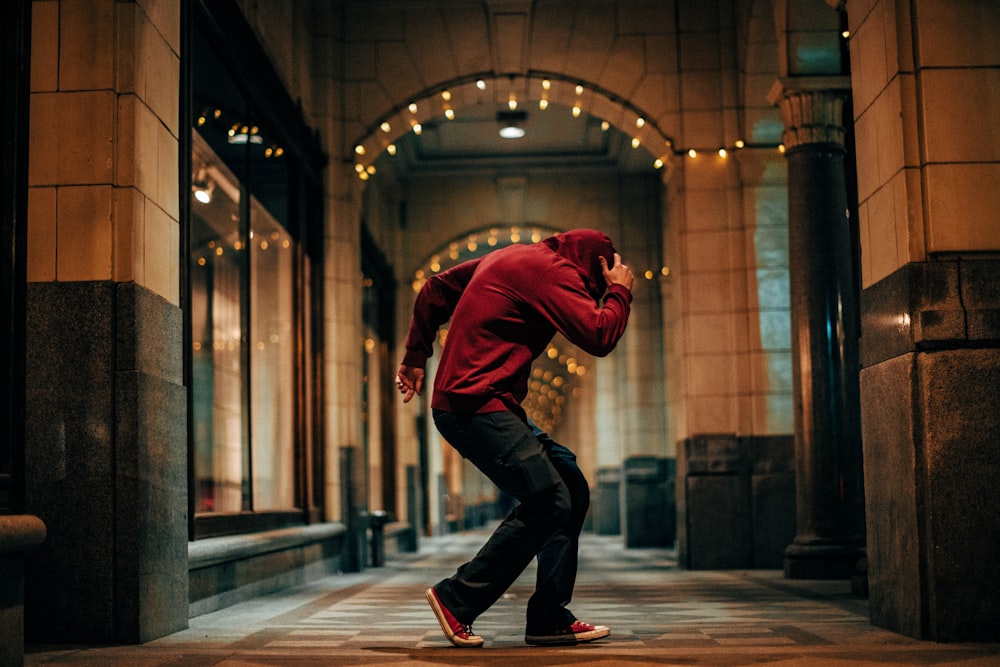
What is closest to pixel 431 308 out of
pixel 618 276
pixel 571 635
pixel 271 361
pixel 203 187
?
pixel 618 276

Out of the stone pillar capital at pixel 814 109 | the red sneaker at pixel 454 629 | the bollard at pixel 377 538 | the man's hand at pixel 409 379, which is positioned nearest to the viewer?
the red sneaker at pixel 454 629

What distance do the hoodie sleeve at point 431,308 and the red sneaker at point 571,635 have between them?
1277 millimetres

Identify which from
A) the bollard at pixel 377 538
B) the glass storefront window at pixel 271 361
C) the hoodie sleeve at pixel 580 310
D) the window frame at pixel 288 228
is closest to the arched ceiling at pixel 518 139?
the window frame at pixel 288 228

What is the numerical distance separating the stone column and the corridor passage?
1.01 meters

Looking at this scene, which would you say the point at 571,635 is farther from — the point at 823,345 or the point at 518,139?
the point at 518,139

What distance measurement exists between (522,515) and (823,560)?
5623 millimetres

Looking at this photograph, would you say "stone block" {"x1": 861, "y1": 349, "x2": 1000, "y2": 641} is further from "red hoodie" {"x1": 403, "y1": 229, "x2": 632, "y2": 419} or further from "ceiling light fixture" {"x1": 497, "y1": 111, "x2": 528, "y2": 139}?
"ceiling light fixture" {"x1": 497, "y1": 111, "x2": 528, "y2": 139}

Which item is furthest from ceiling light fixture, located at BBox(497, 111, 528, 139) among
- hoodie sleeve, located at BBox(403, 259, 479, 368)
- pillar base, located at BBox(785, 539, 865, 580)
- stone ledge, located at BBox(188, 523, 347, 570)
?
hoodie sleeve, located at BBox(403, 259, 479, 368)

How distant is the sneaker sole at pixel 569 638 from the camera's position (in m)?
5.38

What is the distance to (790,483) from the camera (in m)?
12.0

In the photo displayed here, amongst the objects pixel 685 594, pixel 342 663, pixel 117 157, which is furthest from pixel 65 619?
pixel 685 594

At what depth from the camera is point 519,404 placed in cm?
536

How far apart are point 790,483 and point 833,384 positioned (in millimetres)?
1828

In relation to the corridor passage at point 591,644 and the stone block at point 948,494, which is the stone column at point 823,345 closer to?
the corridor passage at point 591,644
